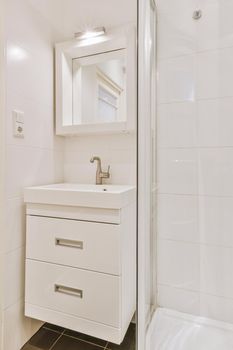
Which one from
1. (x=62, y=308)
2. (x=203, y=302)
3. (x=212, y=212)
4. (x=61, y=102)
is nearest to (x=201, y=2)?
(x=61, y=102)

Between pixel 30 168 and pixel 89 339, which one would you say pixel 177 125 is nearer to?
pixel 30 168

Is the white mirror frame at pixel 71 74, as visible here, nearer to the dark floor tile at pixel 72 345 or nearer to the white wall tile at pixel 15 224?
the white wall tile at pixel 15 224

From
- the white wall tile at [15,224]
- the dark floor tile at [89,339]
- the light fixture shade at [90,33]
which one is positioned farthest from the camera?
the light fixture shade at [90,33]

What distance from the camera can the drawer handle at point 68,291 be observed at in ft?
3.30

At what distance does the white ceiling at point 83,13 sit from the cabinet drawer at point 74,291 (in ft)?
4.60

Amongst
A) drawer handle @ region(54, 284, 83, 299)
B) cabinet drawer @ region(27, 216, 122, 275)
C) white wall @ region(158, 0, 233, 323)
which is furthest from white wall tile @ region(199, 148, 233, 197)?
drawer handle @ region(54, 284, 83, 299)

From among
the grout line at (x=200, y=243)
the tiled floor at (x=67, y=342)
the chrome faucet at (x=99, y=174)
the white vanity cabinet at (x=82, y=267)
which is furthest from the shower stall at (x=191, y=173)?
the chrome faucet at (x=99, y=174)

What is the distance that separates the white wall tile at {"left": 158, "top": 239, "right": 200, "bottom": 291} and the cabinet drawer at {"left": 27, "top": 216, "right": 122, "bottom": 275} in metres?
0.33

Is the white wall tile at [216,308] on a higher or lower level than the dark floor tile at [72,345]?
higher

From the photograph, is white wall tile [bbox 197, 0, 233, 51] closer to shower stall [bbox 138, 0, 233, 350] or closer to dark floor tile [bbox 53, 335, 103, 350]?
shower stall [bbox 138, 0, 233, 350]

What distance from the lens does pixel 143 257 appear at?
2.44 ft

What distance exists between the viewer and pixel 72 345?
1.13m

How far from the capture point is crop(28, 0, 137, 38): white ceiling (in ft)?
4.24

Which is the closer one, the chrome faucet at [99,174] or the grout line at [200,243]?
the grout line at [200,243]
